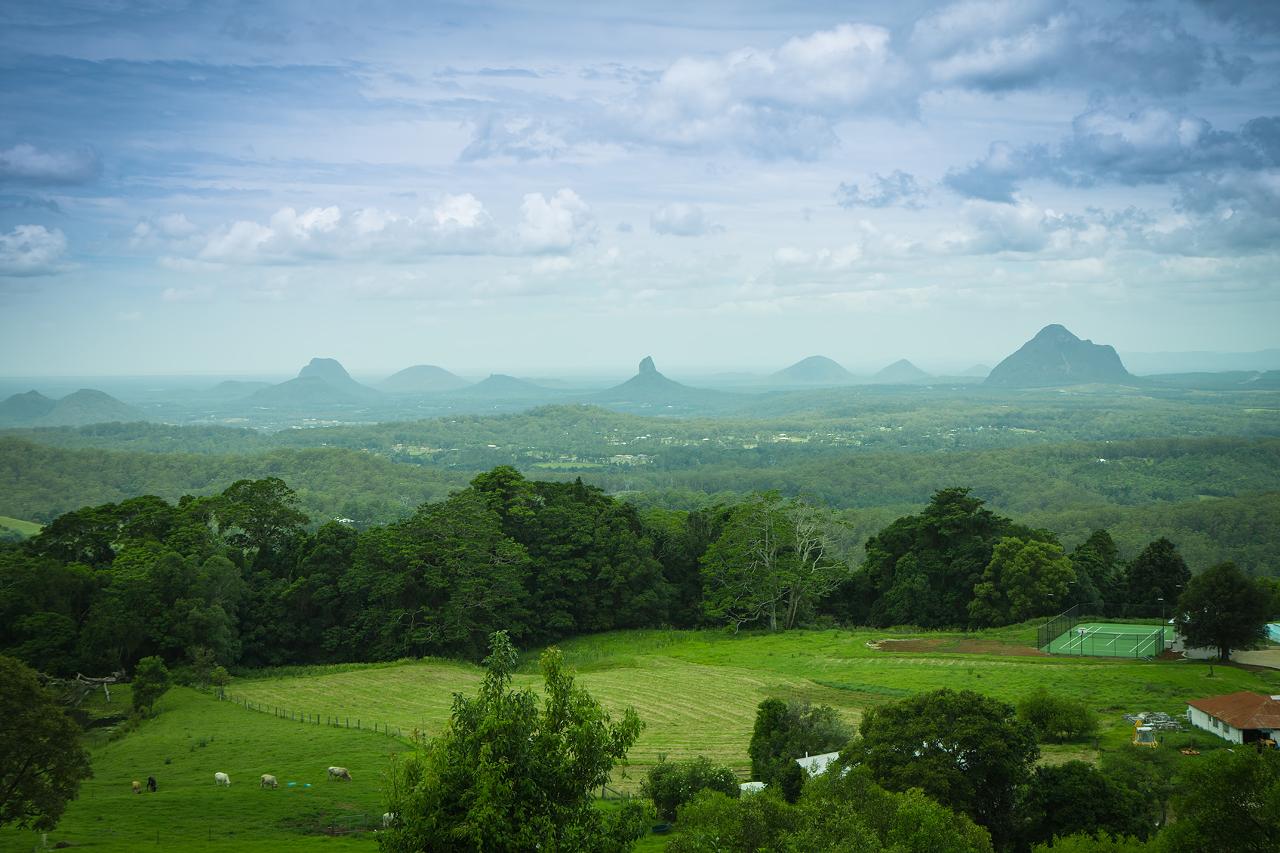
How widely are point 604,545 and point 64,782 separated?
105ft

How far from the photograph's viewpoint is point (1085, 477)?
108 m

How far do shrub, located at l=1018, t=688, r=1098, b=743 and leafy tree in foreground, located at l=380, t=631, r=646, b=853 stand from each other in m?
15.8

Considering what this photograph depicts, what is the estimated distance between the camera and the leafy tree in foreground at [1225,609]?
1171 inches

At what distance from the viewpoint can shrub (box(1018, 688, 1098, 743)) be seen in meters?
23.3

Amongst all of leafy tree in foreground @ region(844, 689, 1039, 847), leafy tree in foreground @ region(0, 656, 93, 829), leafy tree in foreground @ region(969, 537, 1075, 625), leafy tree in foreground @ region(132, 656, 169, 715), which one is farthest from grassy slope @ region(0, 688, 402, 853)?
leafy tree in foreground @ region(969, 537, 1075, 625)

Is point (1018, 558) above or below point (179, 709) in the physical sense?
above

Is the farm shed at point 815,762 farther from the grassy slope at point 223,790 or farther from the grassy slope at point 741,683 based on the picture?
the grassy slope at point 223,790

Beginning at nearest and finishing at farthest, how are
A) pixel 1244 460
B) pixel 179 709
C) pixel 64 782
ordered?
pixel 64 782 → pixel 179 709 → pixel 1244 460

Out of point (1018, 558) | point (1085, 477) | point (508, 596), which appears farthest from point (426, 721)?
point (1085, 477)

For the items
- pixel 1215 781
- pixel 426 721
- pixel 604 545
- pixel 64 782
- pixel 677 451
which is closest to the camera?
pixel 1215 781

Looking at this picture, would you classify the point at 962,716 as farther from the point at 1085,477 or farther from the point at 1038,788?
the point at 1085,477

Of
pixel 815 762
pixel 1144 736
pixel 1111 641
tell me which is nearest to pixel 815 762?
pixel 815 762

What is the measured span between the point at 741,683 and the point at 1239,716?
1618 centimetres

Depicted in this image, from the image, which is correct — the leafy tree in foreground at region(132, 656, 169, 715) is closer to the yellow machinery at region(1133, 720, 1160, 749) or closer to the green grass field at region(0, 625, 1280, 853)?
the green grass field at region(0, 625, 1280, 853)
